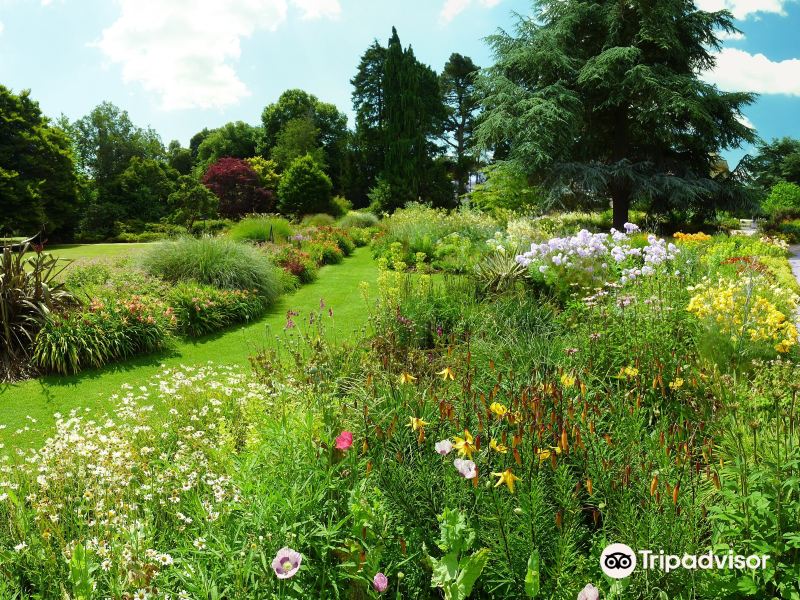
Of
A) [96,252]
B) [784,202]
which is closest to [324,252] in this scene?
Result: [96,252]

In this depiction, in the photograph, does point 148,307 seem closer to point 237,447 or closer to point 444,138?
point 237,447

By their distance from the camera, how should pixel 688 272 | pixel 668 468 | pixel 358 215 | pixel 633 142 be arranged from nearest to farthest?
pixel 668 468 → pixel 688 272 → pixel 633 142 → pixel 358 215

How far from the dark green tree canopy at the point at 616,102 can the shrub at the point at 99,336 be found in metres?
14.0

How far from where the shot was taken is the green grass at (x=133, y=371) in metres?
4.74

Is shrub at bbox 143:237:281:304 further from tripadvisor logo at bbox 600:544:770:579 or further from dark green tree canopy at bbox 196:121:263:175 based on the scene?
dark green tree canopy at bbox 196:121:263:175

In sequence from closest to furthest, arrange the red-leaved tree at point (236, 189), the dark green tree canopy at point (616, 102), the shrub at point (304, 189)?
1. the dark green tree canopy at point (616, 102)
2. the shrub at point (304, 189)
3. the red-leaved tree at point (236, 189)

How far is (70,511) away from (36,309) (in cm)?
435

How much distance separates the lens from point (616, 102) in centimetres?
1809

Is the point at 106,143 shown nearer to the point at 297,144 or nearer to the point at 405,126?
the point at 297,144

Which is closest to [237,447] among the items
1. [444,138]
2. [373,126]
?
[373,126]

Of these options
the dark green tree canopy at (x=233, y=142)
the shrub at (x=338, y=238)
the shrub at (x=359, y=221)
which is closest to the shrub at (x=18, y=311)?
the shrub at (x=338, y=238)

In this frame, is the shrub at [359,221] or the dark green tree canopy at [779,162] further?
the dark green tree canopy at [779,162]

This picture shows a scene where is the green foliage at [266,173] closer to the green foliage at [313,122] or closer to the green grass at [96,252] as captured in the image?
the green foliage at [313,122]

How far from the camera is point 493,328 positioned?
17.4 feet
